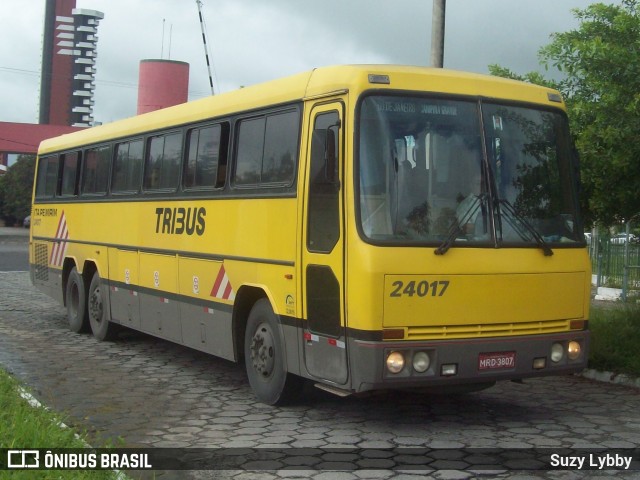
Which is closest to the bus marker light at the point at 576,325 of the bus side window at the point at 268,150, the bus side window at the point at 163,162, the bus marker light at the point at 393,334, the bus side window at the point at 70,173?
the bus marker light at the point at 393,334

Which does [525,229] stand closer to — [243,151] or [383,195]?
[383,195]

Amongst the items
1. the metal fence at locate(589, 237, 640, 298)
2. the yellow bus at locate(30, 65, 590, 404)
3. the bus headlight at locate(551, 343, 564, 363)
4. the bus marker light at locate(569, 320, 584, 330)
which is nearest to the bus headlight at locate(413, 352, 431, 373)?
the yellow bus at locate(30, 65, 590, 404)

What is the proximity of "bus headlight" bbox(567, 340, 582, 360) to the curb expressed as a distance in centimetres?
231

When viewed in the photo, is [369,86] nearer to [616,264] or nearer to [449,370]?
Result: [449,370]

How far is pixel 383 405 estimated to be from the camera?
9.30 meters

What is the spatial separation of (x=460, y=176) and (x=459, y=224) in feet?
1.35

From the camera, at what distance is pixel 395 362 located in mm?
7637

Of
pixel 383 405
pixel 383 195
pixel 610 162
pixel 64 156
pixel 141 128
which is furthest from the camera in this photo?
pixel 64 156

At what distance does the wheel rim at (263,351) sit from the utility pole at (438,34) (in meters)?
6.32

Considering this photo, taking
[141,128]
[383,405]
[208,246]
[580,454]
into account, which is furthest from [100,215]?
[580,454]

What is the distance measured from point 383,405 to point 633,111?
417 centimetres

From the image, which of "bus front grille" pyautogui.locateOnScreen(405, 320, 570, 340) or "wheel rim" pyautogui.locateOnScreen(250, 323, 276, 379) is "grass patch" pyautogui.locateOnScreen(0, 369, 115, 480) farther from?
"bus front grille" pyautogui.locateOnScreen(405, 320, 570, 340)

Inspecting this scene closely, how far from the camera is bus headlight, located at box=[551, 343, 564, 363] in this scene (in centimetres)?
838

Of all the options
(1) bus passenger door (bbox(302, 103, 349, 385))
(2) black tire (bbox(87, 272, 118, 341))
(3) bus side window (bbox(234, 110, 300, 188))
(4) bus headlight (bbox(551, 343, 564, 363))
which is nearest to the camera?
(1) bus passenger door (bbox(302, 103, 349, 385))
